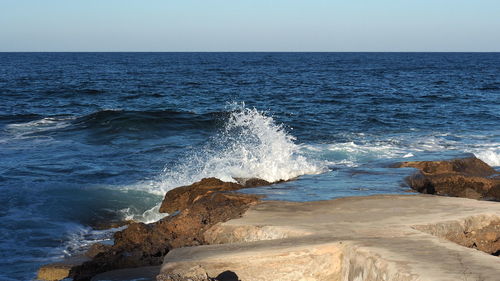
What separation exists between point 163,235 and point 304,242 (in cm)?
198

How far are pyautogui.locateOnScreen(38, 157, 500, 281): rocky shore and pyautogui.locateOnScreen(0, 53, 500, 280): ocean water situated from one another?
2.63 feet

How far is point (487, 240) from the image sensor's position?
5.81m

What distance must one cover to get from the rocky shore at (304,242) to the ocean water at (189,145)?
2.63 feet

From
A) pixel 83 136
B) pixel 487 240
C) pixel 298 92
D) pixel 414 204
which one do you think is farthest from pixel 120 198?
pixel 298 92

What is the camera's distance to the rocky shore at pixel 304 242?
459cm

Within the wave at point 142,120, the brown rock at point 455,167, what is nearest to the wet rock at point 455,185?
the brown rock at point 455,167

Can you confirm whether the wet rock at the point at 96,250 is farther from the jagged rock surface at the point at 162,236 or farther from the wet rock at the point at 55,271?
the wet rock at the point at 55,271

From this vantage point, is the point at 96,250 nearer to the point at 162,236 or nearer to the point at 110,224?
the point at 162,236

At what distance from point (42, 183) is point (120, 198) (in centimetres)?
209

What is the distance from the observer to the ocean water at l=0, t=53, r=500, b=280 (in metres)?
8.51

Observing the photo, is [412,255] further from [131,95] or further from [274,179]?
[131,95]

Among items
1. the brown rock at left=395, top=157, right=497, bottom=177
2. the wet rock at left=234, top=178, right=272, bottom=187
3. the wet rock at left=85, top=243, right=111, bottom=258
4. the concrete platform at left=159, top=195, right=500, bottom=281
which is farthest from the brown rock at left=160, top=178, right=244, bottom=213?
the brown rock at left=395, top=157, right=497, bottom=177

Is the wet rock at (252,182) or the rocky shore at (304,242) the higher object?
the rocky shore at (304,242)

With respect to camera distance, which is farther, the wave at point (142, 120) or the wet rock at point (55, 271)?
the wave at point (142, 120)
